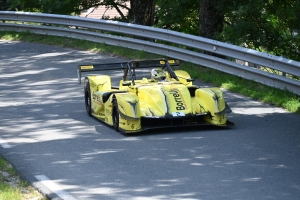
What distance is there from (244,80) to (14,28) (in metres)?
11.2

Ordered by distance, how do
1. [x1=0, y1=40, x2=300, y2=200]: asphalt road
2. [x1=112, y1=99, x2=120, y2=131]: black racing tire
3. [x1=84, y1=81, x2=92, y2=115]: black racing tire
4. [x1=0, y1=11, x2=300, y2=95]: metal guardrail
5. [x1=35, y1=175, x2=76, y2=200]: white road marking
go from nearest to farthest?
[x1=35, y1=175, x2=76, y2=200]: white road marking < [x1=0, y1=40, x2=300, y2=200]: asphalt road < [x1=112, y1=99, x2=120, y2=131]: black racing tire < [x1=84, y1=81, x2=92, y2=115]: black racing tire < [x1=0, y1=11, x2=300, y2=95]: metal guardrail

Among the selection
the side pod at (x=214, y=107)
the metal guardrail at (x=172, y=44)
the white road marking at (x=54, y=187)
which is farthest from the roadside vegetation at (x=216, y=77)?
the white road marking at (x=54, y=187)

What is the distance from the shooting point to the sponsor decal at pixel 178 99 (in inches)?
418

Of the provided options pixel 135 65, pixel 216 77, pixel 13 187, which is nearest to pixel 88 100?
pixel 135 65

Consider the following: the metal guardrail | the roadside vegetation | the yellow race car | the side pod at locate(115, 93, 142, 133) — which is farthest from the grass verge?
the metal guardrail

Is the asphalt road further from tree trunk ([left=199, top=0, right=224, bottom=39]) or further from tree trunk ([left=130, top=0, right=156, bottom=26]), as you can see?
tree trunk ([left=130, top=0, right=156, bottom=26])

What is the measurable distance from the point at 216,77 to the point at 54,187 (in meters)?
7.68

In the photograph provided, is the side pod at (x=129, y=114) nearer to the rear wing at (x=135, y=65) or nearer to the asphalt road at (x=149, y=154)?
the asphalt road at (x=149, y=154)

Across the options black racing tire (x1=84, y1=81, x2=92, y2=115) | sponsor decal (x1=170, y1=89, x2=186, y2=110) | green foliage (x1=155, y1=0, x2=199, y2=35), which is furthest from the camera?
green foliage (x1=155, y1=0, x2=199, y2=35)

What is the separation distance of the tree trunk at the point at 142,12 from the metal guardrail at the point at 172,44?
1514 mm

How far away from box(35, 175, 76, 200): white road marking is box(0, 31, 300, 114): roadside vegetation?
17.1 feet

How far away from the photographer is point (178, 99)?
10719 mm

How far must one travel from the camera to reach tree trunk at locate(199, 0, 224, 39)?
58.2ft

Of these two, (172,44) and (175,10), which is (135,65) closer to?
(172,44)
